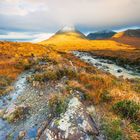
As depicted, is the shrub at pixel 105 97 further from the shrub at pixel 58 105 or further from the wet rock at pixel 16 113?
the wet rock at pixel 16 113

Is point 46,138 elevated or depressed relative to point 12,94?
elevated

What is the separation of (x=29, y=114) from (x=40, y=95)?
6.87ft

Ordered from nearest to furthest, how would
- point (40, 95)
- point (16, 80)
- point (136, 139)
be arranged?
point (136, 139), point (40, 95), point (16, 80)

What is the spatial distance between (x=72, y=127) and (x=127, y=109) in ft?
7.82

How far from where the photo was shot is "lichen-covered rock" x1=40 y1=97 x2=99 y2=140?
838cm

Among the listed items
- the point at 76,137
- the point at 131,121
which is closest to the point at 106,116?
the point at 131,121

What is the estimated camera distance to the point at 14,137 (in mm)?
9336

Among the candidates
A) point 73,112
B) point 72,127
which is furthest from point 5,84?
point 72,127

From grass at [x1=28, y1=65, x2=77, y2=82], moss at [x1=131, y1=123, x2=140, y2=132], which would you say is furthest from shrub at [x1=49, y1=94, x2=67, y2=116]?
grass at [x1=28, y1=65, x2=77, y2=82]

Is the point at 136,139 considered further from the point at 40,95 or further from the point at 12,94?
the point at 12,94

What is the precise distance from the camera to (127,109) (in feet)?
31.1

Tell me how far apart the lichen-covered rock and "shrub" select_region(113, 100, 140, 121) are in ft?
4.20

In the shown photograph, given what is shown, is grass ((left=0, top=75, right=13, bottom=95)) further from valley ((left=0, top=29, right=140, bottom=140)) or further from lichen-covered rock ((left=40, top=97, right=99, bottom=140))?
lichen-covered rock ((left=40, top=97, right=99, bottom=140))

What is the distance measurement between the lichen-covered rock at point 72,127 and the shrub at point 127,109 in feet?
4.20
